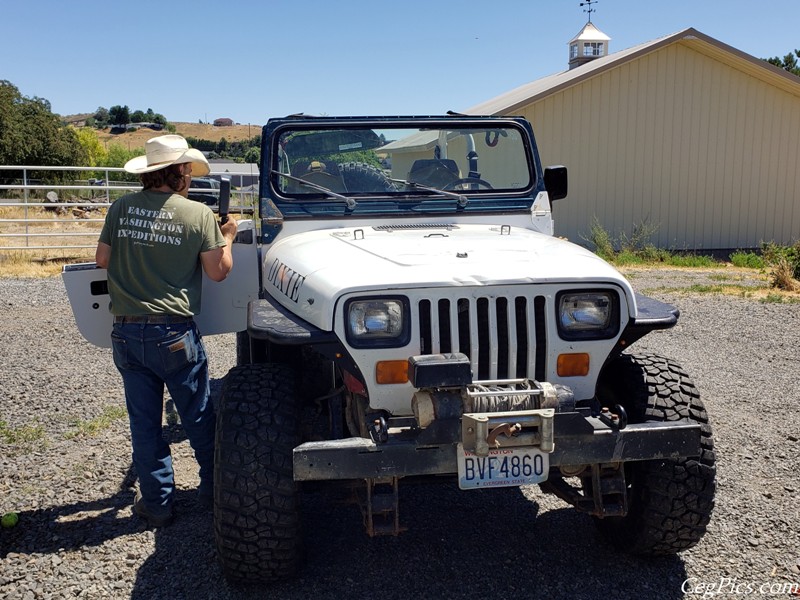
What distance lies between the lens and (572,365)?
3229mm

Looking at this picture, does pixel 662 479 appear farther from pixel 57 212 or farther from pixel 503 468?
pixel 57 212

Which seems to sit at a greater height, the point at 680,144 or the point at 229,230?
the point at 680,144

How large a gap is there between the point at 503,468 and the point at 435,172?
227 centimetres

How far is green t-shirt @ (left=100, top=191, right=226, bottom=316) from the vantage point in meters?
3.67

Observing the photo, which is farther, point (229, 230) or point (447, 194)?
point (447, 194)

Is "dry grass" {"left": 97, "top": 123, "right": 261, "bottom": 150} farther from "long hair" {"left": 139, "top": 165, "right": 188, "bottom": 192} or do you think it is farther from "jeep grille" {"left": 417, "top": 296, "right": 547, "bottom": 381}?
"jeep grille" {"left": 417, "top": 296, "right": 547, "bottom": 381}

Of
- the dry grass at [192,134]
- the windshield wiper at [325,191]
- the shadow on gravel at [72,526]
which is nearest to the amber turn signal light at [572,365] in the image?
the windshield wiper at [325,191]

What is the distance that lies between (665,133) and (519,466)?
50.9 ft

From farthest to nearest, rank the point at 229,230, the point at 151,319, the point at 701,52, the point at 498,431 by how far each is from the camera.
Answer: the point at 701,52, the point at 229,230, the point at 151,319, the point at 498,431

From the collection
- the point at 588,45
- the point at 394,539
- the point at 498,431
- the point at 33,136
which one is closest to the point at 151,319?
the point at 394,539

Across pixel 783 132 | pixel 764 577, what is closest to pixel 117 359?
pixel 764 577

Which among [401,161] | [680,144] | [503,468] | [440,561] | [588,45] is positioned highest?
[588,45]

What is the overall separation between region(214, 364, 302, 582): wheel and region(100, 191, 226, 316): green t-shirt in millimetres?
737

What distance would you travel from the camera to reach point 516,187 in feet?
15.8
